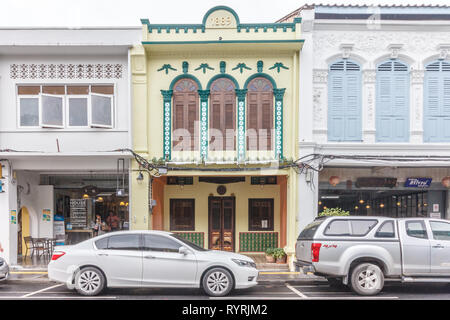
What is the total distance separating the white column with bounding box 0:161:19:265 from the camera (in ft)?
40.9

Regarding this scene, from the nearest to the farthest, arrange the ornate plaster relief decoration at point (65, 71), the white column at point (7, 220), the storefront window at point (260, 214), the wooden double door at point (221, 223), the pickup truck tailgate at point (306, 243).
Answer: the pickup truck tailgate at point (306, 243)
the white column at point (7, 220)
the ornate plaster relief decoration at point (65, 71)
the wooden double door at point (221, 223)
the storefront window at point (260, 214)

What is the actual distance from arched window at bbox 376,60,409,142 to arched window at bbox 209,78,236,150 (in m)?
4.98

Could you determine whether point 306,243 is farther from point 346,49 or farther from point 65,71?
point 65,71

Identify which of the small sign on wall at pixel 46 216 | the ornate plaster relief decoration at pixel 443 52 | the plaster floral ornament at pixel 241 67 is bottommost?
the small sign on wall at pixel 46 216

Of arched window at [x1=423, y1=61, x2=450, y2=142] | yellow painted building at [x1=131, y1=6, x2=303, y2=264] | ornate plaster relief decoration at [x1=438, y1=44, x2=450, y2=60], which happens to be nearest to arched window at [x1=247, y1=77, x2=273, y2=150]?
yellow painted building at [x1=131, y1=6, x2=303, y2=264]

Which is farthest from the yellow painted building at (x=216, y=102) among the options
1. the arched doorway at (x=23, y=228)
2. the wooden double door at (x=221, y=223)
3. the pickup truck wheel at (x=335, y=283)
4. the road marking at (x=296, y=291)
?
the arched doorway at (x=23, y=228)

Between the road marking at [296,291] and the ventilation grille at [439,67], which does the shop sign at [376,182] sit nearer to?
the ventilation grille at [439,67]

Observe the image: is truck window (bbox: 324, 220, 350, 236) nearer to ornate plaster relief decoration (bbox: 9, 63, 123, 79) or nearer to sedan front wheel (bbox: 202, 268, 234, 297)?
sedan front wheel (bbox: 202, 268, 234, 297)

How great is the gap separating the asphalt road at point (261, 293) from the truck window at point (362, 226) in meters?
1.42

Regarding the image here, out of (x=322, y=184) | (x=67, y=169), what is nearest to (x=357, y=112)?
(x=322, y=184)

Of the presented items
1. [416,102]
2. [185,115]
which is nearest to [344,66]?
[416,102]

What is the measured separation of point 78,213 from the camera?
15.5 metres

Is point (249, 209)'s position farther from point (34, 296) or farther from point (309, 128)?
point (34, 296)

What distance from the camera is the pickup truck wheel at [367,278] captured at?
8711mm
